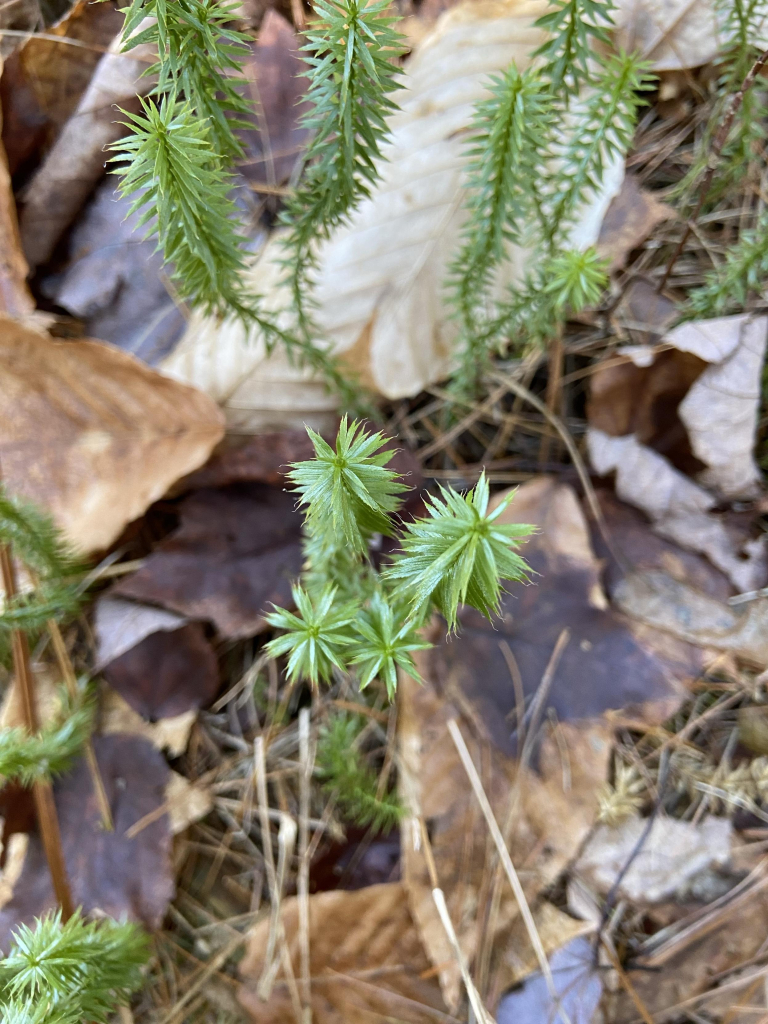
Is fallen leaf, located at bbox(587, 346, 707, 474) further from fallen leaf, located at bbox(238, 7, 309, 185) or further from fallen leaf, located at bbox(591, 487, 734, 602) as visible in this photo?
fallen leaf, located at bbox(238, 7, 309, 185)

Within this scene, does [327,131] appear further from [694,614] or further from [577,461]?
[694,614]

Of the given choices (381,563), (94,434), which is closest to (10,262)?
(94,434)

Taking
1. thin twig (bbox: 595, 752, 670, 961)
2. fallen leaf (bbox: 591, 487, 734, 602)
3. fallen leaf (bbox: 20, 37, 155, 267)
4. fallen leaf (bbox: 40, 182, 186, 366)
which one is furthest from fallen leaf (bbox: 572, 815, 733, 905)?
fallen leaf (bbox: 20, 37, 155, 267)

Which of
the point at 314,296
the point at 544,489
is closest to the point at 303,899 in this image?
the point at 544,489

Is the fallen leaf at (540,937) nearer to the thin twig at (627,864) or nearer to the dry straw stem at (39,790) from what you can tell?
the thin twig at (627,864)

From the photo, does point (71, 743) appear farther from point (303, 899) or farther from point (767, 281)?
point (767, 281)

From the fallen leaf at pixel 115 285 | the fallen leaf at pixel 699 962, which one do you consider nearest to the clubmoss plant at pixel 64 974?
the fallen leaf at pixel 699 962
